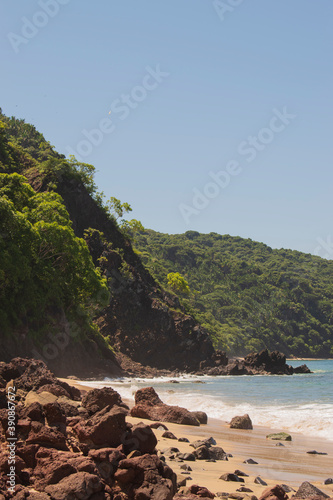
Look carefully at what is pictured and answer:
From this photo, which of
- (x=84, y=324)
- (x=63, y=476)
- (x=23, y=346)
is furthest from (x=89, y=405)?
(x=84, y=324)

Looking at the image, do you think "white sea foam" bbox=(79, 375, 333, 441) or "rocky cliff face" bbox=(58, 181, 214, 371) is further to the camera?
"rocky cliff face" bbox=(58, 181, 214, 371)

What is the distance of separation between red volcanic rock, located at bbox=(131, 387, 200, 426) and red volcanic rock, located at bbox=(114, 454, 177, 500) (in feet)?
26.1

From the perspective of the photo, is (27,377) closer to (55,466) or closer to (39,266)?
(55,466)

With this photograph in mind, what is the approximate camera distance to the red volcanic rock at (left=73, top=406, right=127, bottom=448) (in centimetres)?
713

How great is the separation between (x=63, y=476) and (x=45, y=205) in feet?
109

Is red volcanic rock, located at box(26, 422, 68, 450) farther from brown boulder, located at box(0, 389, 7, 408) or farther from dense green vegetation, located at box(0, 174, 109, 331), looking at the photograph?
dense green vegetation, located at box(0, 174, 109, 331)

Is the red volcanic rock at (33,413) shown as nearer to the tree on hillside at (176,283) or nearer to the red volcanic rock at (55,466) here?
the red volcanic rock at (55,466)

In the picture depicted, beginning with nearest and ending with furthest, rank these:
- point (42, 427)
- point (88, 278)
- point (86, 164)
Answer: point (42, 427) < point (88, 278) < point (86, 164)

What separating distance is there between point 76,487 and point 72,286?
3507cm

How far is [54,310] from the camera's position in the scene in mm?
37875

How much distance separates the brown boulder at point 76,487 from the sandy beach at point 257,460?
188cm

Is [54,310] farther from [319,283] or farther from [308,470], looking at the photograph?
[319,283]

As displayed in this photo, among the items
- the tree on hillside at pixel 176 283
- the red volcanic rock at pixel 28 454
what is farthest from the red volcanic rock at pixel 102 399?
the tree on hillside at pixel 176 283

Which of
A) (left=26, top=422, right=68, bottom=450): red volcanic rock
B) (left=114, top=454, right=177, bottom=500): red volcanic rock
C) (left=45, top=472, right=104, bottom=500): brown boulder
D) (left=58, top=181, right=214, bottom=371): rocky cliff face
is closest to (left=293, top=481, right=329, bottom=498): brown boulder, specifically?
(left=114, top=454, right=177, bottom=500): red volcanic rock
